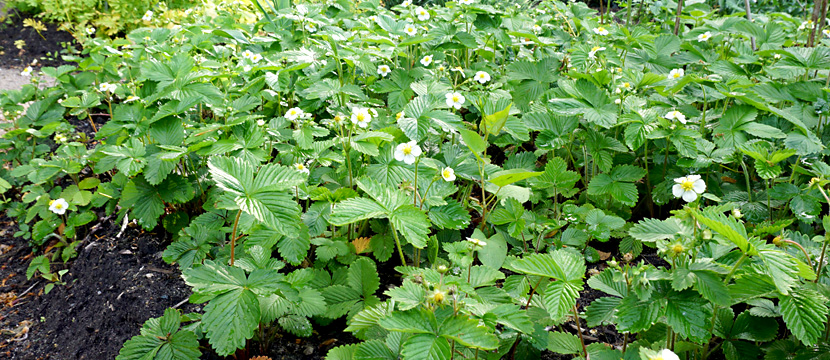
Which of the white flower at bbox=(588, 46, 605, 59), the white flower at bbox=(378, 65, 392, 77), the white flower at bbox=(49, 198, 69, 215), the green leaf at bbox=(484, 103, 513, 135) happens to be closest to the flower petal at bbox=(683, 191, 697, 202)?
the green leaf at bbox=(484, 103, 513, 135)

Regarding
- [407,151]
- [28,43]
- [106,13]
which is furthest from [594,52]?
[28,43]

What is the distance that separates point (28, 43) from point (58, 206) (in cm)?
347

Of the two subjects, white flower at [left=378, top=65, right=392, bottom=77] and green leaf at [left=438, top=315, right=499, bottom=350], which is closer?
green leaf at [left=438, top=315, right=499, bottom=350]

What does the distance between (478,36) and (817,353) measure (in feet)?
6.44

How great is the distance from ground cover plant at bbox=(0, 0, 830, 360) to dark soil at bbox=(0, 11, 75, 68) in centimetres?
183

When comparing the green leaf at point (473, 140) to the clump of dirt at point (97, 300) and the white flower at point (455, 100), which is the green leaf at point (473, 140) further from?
the clump of dirt at point (97, 300)

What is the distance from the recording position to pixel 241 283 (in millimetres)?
1188

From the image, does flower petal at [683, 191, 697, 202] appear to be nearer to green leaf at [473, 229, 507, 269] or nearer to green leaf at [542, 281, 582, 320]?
green leaf at [542, 281, 582, 320]

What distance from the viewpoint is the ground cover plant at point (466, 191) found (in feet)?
3.61

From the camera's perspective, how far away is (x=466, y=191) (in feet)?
6.08

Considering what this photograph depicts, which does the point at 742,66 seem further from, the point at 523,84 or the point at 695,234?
the point at 695,234

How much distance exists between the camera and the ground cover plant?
110 cm

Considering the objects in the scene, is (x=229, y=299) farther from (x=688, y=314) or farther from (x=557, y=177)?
(x=557, y=177)

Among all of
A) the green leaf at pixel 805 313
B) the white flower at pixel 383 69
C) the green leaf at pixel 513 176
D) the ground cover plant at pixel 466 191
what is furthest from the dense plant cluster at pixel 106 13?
the green leaf at pixel 805 313
